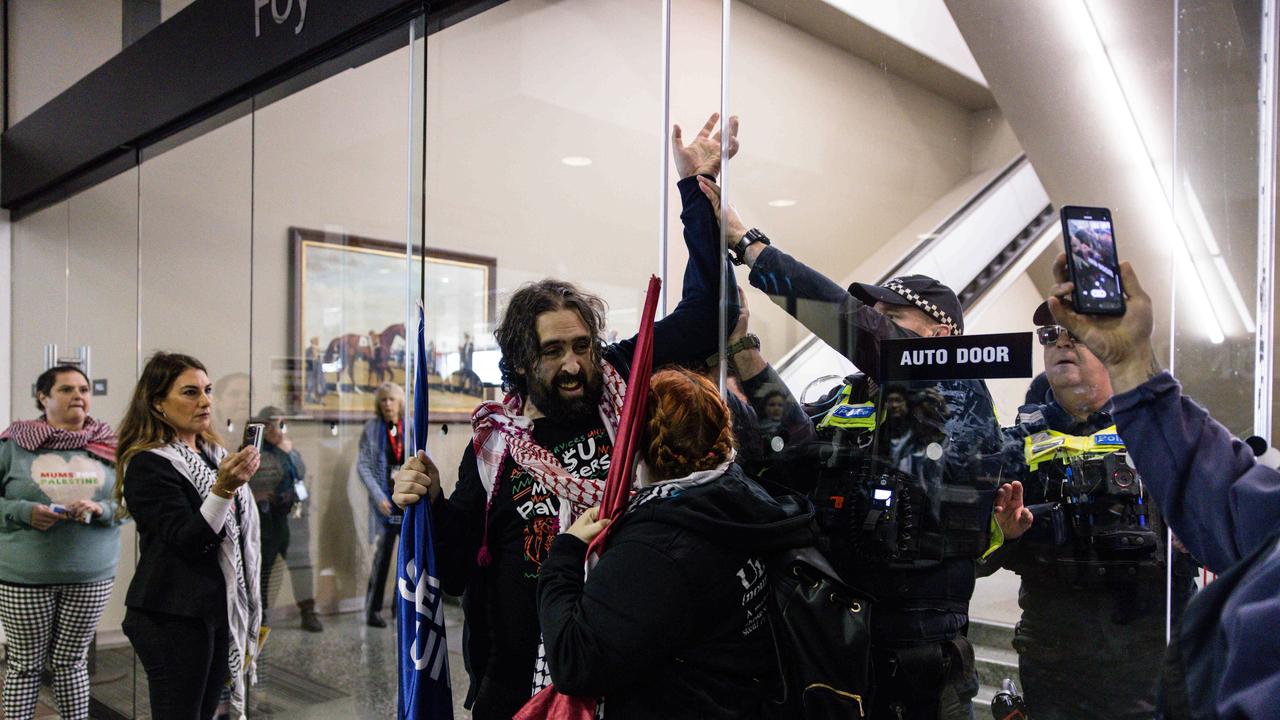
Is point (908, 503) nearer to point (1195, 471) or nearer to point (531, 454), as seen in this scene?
point (1195, 471)

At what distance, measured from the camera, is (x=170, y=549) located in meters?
2.94

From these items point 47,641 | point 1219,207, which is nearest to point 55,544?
point 47,641

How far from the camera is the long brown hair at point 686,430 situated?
5.17 feet

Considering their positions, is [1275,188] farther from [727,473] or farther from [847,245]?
[727,473]

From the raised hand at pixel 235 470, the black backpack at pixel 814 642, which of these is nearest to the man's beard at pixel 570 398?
the black backpack at pixel 814 642

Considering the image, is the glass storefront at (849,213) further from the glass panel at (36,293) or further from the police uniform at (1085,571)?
the glass panel at (36,293)

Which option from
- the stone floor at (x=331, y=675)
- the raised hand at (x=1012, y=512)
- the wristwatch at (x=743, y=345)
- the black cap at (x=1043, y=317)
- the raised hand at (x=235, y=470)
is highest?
the black cap at (x=1043, y=317)

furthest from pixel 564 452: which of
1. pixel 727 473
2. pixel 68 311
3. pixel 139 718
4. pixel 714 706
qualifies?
pixel 68 311

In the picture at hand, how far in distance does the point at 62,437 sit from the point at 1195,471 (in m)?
4.26

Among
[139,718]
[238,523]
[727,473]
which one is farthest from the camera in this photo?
[139,718]

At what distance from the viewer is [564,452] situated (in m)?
1.94

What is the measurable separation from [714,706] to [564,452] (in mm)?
667

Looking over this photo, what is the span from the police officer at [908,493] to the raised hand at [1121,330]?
0.72 ft

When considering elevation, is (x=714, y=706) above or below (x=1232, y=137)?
below
